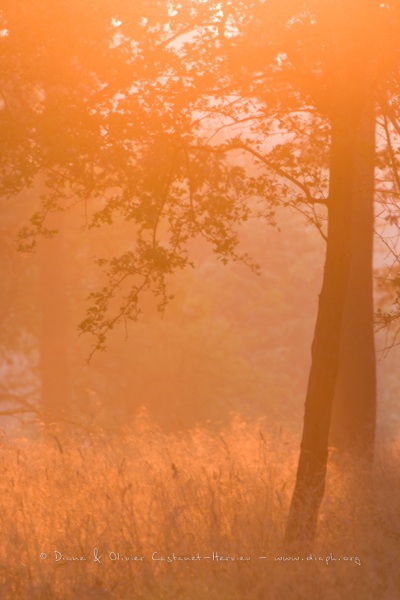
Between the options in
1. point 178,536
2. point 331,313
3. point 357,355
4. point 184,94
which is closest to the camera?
point 178,536

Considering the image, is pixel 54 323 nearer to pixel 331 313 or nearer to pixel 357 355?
pixel 357 355

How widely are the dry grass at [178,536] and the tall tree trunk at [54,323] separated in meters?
17.1

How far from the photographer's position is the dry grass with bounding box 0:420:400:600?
7.43 m

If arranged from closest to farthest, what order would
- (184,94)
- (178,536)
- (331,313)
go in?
1. (178,536)
2. (331,313)
3. (184,94)

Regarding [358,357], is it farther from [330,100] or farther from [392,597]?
[392,597]

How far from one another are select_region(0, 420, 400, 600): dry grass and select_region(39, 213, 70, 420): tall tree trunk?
674 inches

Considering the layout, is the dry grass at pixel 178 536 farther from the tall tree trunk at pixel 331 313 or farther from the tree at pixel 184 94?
the tree at pixel 184 94

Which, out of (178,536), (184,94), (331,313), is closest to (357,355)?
(331,313)

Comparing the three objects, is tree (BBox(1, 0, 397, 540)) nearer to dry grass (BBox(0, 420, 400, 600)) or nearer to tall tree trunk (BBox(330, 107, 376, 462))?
dry grass (BBox(0, 420, 400, 600))

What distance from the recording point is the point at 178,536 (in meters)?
8.02

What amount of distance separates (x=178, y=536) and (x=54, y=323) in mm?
19856

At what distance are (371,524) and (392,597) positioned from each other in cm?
117

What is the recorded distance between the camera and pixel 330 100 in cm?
960

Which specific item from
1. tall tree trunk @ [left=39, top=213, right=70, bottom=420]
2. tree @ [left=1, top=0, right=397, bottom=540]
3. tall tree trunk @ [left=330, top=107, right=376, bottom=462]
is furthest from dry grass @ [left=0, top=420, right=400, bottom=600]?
tall tree trunk @ [left=39, top=213, right=70, bottom=420]
